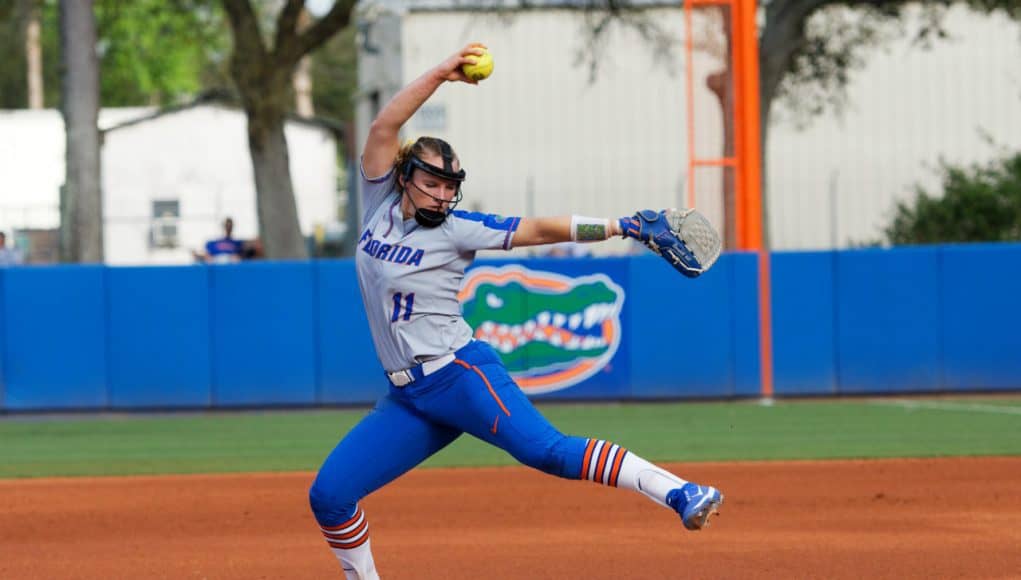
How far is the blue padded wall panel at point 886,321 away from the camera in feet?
59.2

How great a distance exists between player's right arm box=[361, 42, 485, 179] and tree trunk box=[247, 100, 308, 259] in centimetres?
1741

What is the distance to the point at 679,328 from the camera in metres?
17.9

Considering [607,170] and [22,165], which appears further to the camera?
[22,165]

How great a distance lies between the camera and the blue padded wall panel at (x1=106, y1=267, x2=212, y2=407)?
17828 millimetres

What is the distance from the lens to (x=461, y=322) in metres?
Result: 6.29

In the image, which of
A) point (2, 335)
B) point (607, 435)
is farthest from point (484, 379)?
point (2, 335)

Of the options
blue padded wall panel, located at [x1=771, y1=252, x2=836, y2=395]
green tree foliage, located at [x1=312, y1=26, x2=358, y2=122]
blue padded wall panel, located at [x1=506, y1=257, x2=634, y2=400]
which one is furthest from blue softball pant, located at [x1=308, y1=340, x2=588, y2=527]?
green tree foliage, located at [x1=312, y1=26, x2=358, y2=122]

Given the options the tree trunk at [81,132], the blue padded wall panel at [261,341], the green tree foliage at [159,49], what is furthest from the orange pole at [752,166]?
the green tree foliage at [159,49]

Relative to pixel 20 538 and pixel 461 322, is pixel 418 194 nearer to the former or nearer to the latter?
pixel 461 322

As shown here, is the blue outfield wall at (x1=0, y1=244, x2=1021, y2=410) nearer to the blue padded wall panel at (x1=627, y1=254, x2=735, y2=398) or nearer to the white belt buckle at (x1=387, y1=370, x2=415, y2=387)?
the blue padded wall panel at (x1=627, y1=254, x2=735, y2=398)

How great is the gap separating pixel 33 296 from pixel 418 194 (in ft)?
42.1

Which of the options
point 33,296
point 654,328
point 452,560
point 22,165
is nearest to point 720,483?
point 452,560

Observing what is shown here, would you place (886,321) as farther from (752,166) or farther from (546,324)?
(546,324)

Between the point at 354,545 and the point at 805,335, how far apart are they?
40.5ft
